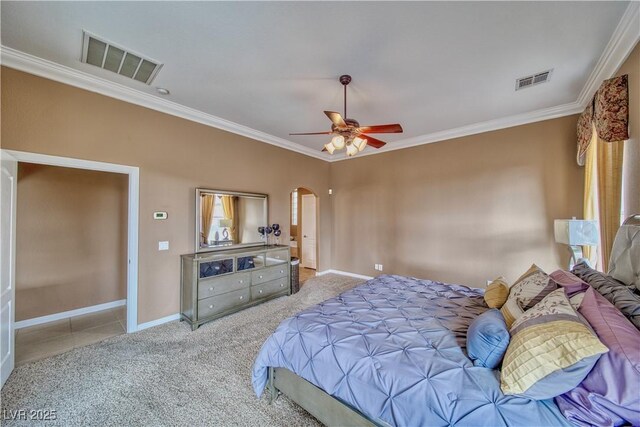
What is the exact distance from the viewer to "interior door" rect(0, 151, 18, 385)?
210 cm

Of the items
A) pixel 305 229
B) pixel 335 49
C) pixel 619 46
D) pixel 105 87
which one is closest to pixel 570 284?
pixel 619 46

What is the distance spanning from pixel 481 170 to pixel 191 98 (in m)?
4.69

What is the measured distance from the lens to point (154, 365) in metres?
2.44

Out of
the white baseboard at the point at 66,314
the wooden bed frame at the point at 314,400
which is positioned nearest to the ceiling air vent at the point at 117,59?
the wooden bed frame at the point at 314,400

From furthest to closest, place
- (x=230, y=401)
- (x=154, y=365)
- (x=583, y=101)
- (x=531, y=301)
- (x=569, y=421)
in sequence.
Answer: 1. (x=583, y=101)
2. (x=154, y=365)
3. (x=230, y=401)
4. (x=531, y=301)
5. (x=569, y=421)

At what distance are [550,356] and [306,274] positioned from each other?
535 centimetres

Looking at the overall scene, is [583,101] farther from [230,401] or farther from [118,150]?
[118,150]

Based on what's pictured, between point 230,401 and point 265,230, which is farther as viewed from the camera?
point 265,230

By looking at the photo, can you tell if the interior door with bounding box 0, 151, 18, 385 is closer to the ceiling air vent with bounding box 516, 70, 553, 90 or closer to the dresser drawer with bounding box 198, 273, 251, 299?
the dresser drawer with bounding box 198, 273, 251, 299

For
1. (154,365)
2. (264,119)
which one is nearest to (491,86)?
(264,119)

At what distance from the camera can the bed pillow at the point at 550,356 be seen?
1.06 m

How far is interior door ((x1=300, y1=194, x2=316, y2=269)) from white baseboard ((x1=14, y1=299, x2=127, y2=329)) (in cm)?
408

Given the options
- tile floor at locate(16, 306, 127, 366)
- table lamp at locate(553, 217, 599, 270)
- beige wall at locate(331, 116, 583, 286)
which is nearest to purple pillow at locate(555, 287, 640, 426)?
table lamp at locate(553, 217, 599, 270)

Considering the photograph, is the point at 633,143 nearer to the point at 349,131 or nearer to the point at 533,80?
the point at 533,80
